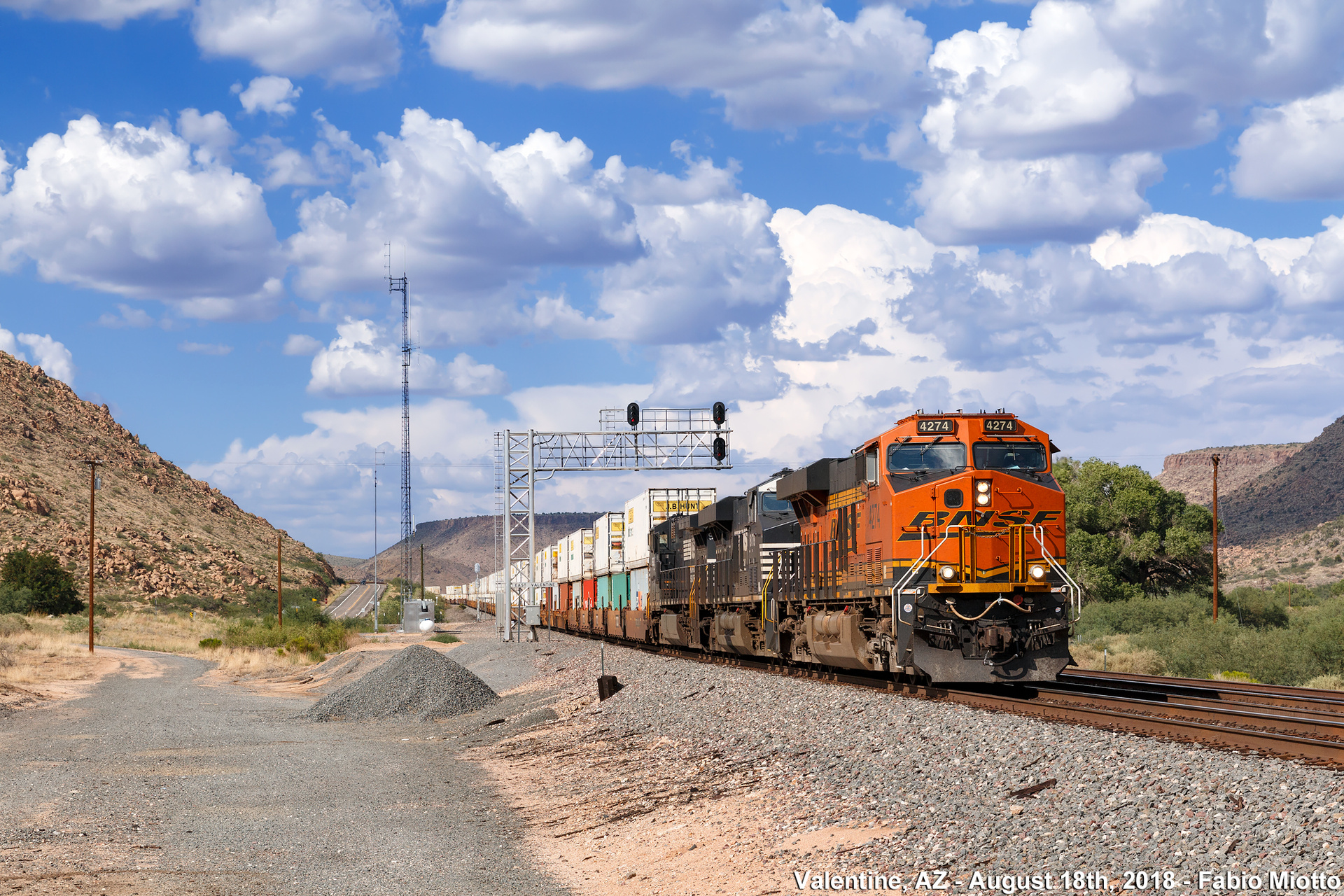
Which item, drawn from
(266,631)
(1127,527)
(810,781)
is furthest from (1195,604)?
(266,631)

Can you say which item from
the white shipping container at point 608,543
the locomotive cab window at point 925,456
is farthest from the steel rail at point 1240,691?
the white shipping container at point 608,543

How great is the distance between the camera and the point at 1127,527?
190 ft

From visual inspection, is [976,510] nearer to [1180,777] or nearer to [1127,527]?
[1180,777]

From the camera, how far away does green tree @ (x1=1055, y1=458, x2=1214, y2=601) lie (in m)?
56.0

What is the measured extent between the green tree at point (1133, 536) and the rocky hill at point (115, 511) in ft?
229

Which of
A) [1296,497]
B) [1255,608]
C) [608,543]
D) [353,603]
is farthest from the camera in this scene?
[353,603]

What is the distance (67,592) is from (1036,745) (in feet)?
271

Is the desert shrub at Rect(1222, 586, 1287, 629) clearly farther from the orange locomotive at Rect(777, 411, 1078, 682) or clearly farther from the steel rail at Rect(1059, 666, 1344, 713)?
the orange locomotive at Rect(777, 411, 1078, 682)

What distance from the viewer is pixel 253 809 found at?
53.1 feet

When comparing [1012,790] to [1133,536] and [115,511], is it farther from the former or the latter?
[115,511]

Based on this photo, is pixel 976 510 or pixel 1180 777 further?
pixel 976 510

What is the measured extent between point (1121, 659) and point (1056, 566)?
1313 cm

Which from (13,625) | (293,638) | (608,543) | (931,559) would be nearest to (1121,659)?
(931,559)

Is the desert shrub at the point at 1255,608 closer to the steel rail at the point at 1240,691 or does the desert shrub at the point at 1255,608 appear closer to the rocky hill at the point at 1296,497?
the steel rail at the point at 1240,691
